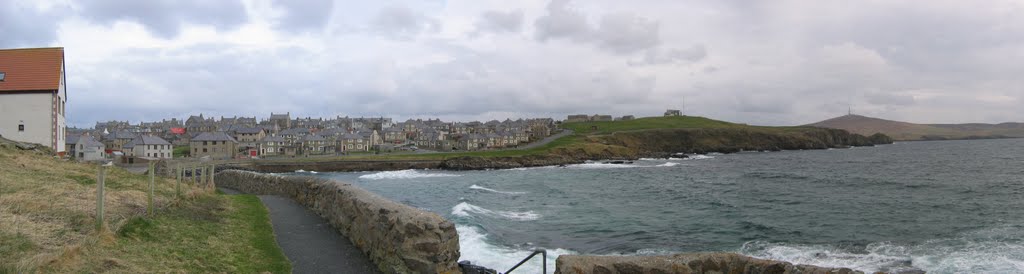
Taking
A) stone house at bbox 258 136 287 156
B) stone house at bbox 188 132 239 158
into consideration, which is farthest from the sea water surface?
stone house at bbox 258 136 287 156

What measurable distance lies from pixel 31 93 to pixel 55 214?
87.5 ft

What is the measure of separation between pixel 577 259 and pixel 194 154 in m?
110

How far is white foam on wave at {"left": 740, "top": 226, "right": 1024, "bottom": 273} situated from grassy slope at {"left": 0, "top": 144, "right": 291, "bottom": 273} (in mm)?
16574

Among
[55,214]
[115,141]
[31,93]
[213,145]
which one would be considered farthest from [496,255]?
[115,141]

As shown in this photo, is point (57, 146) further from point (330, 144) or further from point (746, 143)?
point (746, 143)

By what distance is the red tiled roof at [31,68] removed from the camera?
31234 mm

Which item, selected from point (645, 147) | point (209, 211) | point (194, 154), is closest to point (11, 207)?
point (209, 211)

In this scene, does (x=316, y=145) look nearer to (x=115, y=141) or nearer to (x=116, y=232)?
(x=115, y=141)

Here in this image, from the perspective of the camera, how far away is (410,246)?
11.2 meters

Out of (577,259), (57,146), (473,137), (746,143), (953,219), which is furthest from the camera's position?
(746,143)

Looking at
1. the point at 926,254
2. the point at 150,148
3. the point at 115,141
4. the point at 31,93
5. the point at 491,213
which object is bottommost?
the point at 491,213

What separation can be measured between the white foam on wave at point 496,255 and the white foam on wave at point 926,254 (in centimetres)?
765

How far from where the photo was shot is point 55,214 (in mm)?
11656

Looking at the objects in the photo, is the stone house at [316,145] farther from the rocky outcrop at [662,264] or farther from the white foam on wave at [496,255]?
the rocky outcrop at [662,264]
